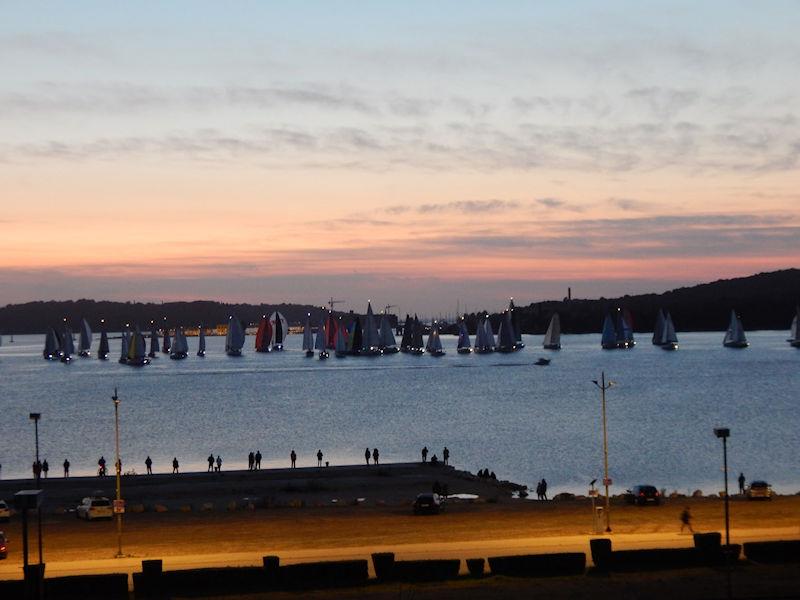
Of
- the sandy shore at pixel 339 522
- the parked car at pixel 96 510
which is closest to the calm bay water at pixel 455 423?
the sandy shore at pixel 339 522

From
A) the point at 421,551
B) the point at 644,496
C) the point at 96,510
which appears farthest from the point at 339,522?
the point at 644,496

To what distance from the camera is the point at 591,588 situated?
28922mm

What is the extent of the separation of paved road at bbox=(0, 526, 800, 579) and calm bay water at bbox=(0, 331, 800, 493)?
30191 millimetres

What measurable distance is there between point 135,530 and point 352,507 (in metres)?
9.13

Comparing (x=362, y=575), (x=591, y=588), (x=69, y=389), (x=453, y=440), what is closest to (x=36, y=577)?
(x=362, y=575)

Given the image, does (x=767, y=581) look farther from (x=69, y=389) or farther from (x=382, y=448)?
(x=69, y=389)

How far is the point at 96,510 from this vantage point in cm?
4488

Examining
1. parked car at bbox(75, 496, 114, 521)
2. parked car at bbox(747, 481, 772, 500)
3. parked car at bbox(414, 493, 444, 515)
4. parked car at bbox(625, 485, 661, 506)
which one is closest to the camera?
parked car at bbox(414, 493, 444, 515)

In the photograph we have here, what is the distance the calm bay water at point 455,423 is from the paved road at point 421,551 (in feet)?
99.1

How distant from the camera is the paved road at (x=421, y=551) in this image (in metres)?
33.1

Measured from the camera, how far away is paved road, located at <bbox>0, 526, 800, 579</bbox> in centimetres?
3310

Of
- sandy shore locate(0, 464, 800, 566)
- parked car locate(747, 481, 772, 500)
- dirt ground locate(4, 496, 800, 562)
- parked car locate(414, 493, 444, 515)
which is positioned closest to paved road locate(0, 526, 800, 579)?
sandy shore locate(0, 464, 800, 566)

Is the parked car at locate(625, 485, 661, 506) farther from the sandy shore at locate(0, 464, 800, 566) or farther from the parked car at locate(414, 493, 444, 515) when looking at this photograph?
the parked car at locate(414, 493, 444, 515)

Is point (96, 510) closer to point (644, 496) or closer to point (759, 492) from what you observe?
point (644, 496)
